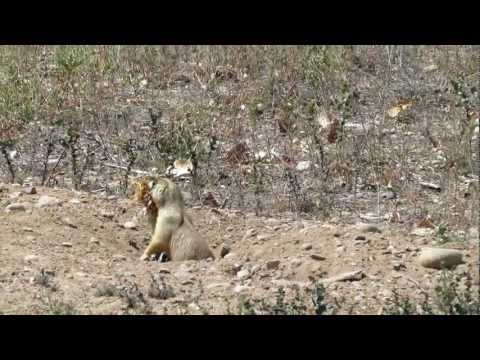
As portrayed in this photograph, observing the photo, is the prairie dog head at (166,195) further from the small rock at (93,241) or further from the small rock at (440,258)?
the small rock at (440,258)

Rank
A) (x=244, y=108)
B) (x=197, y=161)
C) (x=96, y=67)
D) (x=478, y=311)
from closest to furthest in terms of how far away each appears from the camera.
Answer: (x=478, y=311)
(x=197, y=161)
(x=244, y=108)
(x=96, y=67)

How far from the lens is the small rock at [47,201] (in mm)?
6398

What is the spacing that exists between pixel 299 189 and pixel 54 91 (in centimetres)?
315

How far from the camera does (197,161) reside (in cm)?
744

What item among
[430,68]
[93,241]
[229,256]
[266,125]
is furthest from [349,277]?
[430,68]

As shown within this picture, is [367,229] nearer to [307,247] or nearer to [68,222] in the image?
[307,247]

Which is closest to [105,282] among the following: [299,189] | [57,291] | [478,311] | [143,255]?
[57,291]

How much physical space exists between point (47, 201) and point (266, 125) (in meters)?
2.72

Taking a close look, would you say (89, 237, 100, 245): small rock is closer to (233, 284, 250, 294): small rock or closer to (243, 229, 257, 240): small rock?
(243, 229, 257, 240): small rock

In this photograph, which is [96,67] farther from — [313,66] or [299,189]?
[299,189]

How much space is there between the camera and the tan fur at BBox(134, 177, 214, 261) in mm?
5930

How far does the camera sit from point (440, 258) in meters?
4.99

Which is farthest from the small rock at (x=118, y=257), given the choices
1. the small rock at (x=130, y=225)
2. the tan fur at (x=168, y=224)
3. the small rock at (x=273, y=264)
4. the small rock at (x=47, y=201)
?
the small rock at (x=273, y=264)

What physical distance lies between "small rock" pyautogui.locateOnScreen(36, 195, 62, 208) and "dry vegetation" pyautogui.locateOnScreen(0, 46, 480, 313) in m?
0.83
